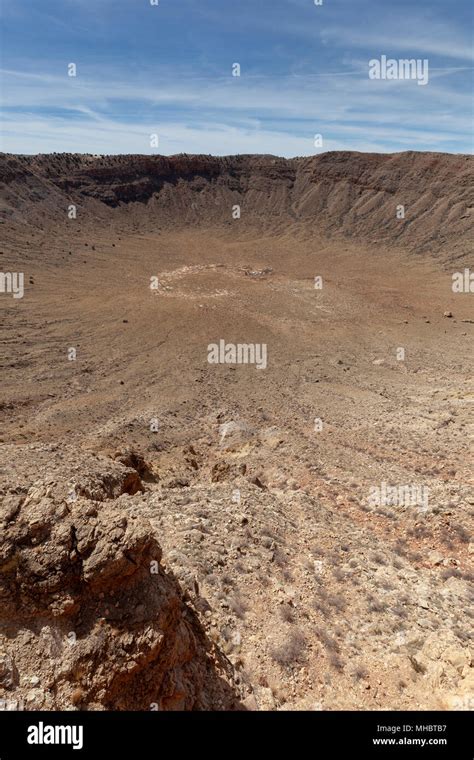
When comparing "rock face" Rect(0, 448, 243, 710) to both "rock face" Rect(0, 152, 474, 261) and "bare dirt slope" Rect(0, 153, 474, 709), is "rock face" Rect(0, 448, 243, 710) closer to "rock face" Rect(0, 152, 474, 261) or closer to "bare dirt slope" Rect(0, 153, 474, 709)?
"bare dirt slope" Rect(0, 153, 474, 709)

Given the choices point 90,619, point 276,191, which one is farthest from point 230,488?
point 276,191

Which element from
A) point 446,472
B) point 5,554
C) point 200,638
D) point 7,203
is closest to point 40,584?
point 5,554

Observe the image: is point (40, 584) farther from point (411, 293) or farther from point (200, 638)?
point (411, 293)

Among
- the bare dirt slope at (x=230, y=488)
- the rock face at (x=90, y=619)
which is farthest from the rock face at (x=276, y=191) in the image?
the rock face at (x=90, y=619)

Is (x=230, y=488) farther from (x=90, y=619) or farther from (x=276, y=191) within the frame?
(x=276, y=191)

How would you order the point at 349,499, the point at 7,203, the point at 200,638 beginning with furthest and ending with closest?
1. the point at 7,203
2. the point at 349,499
3. the point at 200,638

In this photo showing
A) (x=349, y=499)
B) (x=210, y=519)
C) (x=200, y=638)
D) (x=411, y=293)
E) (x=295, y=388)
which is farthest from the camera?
(x=411, y=293)

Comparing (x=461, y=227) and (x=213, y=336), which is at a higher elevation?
(x=461, y=227)

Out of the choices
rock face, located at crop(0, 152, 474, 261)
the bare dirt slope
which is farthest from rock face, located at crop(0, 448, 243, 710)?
rock face, located at crop(0, 152, 474, 261)
